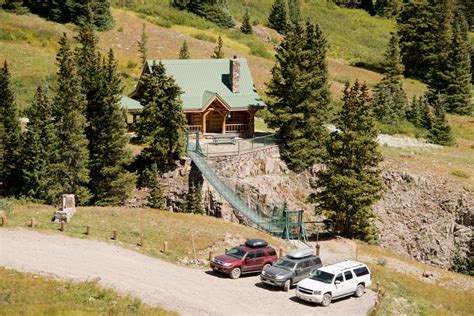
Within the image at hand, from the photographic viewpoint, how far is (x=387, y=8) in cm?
14475

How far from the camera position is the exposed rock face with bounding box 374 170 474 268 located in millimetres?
55344

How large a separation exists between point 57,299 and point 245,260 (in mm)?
10715

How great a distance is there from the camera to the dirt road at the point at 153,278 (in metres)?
28.5

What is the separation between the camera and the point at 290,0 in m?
130

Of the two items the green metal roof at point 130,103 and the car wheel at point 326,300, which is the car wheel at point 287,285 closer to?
the car wheel at point 326,300

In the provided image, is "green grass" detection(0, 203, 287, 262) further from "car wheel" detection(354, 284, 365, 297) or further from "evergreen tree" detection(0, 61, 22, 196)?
"car wheel" detection(354, 284, 365, 297)

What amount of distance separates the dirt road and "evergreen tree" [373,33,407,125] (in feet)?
155

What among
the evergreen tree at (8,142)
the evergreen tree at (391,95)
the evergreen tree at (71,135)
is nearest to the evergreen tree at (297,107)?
the evergreen tree at (71,135)

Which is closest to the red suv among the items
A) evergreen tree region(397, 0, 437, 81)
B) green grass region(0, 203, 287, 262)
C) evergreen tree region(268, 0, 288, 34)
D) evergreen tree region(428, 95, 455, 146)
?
green grass region(0, 203, 287, 262)

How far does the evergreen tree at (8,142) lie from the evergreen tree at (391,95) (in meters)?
44.7

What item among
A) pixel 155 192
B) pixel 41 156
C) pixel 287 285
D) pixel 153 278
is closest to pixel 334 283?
pixel 287 285

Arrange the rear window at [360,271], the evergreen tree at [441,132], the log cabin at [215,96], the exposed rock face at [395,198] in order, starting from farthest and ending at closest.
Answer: the evergreen tree at [441,132], the log cabin at [215,96], the exposed rock face at [395,198], the rear window at [360,271]

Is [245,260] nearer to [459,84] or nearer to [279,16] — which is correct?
[459,84]

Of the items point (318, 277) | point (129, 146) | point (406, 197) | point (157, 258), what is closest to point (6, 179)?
point (129, 146)
